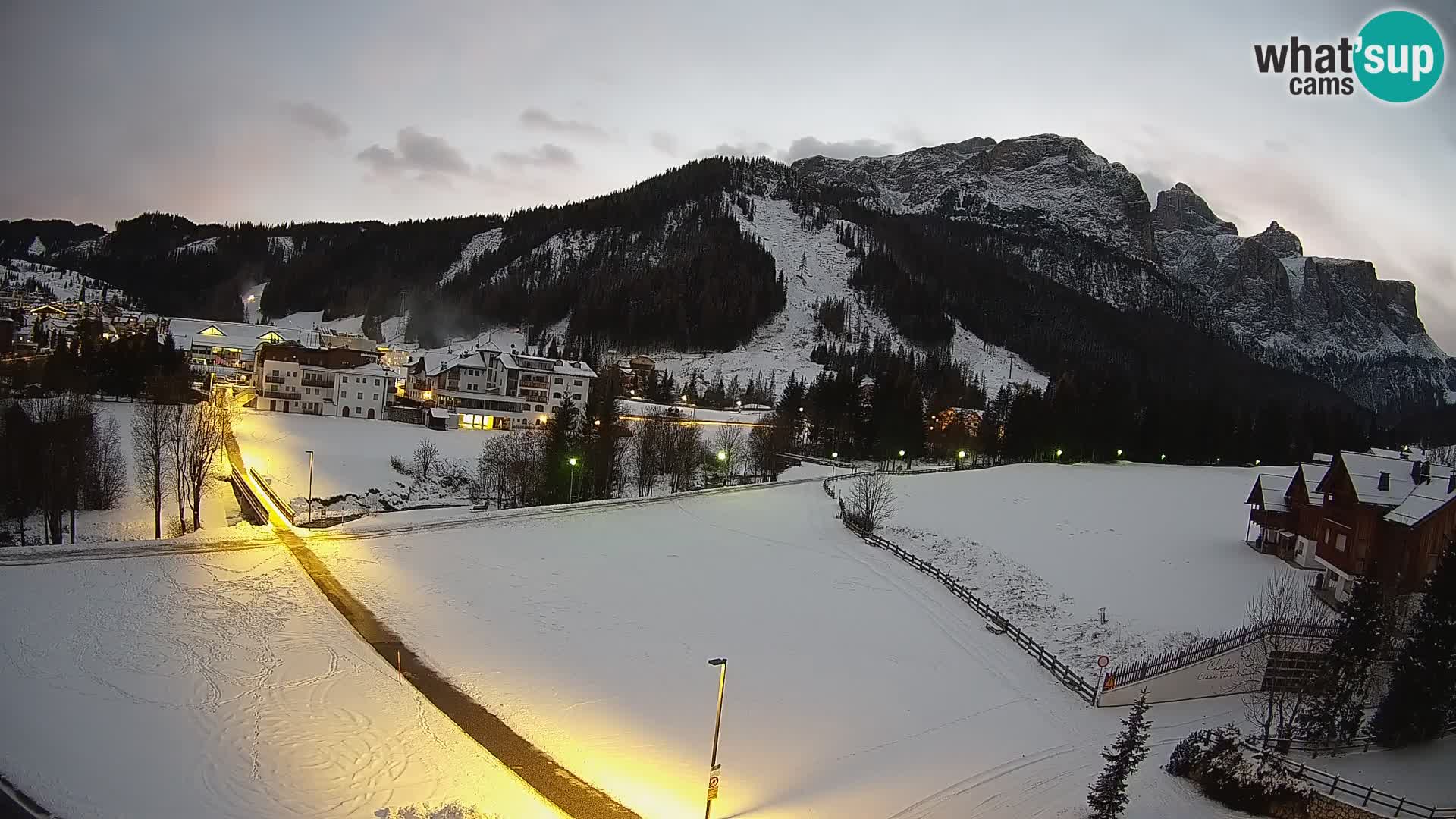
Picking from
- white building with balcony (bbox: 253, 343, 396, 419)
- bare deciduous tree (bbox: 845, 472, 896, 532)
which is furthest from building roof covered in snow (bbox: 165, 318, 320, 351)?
bare deciduous tree (bbox: 845, 472, 896, 532)

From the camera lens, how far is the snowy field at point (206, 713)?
17.1 m

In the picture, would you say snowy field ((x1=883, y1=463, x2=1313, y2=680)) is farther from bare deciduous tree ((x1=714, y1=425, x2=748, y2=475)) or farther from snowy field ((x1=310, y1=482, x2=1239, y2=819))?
bare deciduous tree ((x1=714, y1=425, x2=748, y2=475))

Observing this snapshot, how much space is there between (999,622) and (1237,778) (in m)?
14.5

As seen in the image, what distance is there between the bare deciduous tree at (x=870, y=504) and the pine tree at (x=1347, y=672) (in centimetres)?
2666

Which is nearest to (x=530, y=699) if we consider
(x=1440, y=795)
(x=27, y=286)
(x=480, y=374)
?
(x=1440, y=795)

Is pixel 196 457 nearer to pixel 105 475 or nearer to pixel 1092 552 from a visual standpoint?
pixel 105 475

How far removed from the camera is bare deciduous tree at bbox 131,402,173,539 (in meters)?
45.4

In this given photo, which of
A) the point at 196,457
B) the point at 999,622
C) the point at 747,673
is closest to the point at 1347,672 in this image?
the point at 999,622

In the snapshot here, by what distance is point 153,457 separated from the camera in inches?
1812

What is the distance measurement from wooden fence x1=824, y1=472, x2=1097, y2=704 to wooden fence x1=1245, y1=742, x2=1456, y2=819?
7.90 meters

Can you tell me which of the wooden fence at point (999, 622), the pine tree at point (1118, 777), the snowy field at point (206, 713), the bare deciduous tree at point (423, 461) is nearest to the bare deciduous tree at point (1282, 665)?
the wooden fence at point (999, 622)

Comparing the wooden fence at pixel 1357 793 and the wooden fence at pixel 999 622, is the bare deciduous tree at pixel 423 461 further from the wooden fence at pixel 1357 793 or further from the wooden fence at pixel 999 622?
the wooden fence at pixel 1357 793

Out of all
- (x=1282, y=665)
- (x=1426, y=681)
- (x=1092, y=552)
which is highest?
(x=1426, y=681)

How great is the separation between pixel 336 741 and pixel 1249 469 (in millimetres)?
99782
